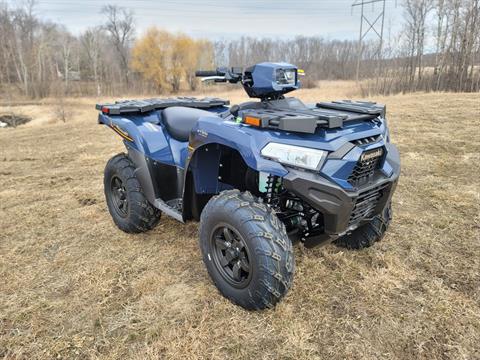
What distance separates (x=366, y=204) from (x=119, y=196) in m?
2.47

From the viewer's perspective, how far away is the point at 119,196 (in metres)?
3.74

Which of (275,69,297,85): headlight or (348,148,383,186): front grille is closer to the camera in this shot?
(348,148,383,186): front grille

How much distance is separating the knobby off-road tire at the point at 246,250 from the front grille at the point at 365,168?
1.67ft

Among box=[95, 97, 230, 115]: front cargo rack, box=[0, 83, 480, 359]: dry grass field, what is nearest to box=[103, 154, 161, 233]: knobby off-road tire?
box=[0, 83, 480, 359]: dry grass field

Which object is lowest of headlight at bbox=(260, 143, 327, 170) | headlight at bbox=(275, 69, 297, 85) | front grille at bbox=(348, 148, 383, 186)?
front grille at bbox=(348, 148, 383, 186)

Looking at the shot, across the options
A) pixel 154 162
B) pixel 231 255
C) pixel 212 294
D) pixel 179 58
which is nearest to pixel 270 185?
pixel 231 255

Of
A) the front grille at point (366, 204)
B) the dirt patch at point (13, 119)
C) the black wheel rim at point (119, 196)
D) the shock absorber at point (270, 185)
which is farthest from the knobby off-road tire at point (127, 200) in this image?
the dirt patch at point (13, 119)

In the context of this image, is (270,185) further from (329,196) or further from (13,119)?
(13,119)

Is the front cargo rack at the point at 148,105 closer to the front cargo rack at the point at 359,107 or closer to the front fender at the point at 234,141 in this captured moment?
the front fender at the point at 234,141

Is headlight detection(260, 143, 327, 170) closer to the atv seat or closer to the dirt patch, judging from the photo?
the atv seat

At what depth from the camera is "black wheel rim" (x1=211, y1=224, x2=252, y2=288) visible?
2303 mm

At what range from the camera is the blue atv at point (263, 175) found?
2.02 metres

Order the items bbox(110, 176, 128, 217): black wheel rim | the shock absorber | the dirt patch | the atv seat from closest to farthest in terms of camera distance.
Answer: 1. the shock absorber
2. the atv seat
3. bbox(110, 176, 128, 217): black wheel rim
4. the dirt patch

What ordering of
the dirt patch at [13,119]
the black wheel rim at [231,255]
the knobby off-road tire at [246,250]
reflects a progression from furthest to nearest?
1. the dirt patch at [13,119]
2. the black wheel rim at [231,255]
3. the knobby off-road tire at [246,250]
